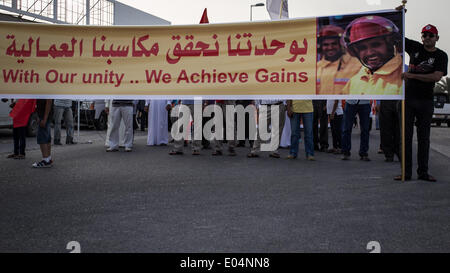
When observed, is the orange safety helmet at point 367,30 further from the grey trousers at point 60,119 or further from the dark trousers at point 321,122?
the grey trousers at point 60,119

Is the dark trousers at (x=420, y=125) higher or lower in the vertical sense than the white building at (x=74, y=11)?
lower

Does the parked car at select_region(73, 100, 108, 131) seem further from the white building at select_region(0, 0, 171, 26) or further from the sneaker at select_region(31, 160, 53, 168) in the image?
the sneaker at select_region(31, 160, 53, 168)

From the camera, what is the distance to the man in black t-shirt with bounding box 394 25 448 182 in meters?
6.17

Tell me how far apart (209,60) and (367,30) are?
2.20 m

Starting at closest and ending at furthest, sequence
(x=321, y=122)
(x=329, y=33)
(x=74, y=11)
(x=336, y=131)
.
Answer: (x=329, y=33), (x=336, y=131), (x=321, y=122), (x=74, y=11)

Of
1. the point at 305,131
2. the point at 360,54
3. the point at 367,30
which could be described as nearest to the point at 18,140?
the point at 305,131

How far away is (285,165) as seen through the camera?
8.41 m

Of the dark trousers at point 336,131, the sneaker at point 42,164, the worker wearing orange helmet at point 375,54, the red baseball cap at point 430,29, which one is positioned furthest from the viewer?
the dark trousers at point 336,131

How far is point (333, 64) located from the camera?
21.2ft

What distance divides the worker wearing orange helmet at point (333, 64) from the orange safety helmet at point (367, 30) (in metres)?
0.09

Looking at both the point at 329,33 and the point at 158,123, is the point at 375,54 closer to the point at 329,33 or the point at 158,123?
the point at 329,33

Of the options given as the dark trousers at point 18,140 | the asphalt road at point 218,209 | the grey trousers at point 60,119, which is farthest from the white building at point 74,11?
the asphalt road at point 218,209

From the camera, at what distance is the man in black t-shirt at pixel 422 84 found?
6.17m
